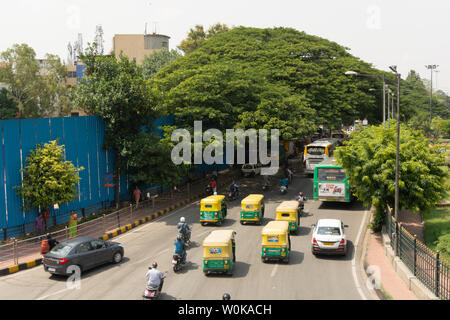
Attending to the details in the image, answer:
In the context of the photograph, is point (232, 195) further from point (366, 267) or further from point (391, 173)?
point (366, 267)

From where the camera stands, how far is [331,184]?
26.0m

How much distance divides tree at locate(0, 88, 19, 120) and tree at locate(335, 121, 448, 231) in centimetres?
4530

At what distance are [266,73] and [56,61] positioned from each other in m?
30.3

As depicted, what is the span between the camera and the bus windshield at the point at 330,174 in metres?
25.9

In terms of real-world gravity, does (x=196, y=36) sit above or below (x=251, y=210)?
above

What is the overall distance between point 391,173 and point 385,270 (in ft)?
17.5

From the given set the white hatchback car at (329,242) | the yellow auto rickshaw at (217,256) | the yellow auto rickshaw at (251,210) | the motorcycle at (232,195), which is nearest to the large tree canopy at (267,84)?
the motorcycle at (232,195)

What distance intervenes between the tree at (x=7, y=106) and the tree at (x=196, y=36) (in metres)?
33.6

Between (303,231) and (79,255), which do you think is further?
Result: (303,231)

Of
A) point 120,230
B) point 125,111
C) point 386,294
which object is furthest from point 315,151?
point 386,294

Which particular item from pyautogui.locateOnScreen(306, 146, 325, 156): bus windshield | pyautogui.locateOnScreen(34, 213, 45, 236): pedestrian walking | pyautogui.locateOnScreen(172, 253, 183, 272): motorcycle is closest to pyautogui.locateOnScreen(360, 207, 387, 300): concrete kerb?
pyautogui.locateOnScreen(172, 253, 183, 272): motorcycle

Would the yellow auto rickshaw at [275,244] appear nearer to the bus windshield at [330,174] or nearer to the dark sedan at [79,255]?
the dark sedan at [79,255]

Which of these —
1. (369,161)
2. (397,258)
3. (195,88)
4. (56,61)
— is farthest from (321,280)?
(56,61)

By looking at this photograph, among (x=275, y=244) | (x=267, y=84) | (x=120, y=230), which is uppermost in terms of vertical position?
(x=267, y=84)
